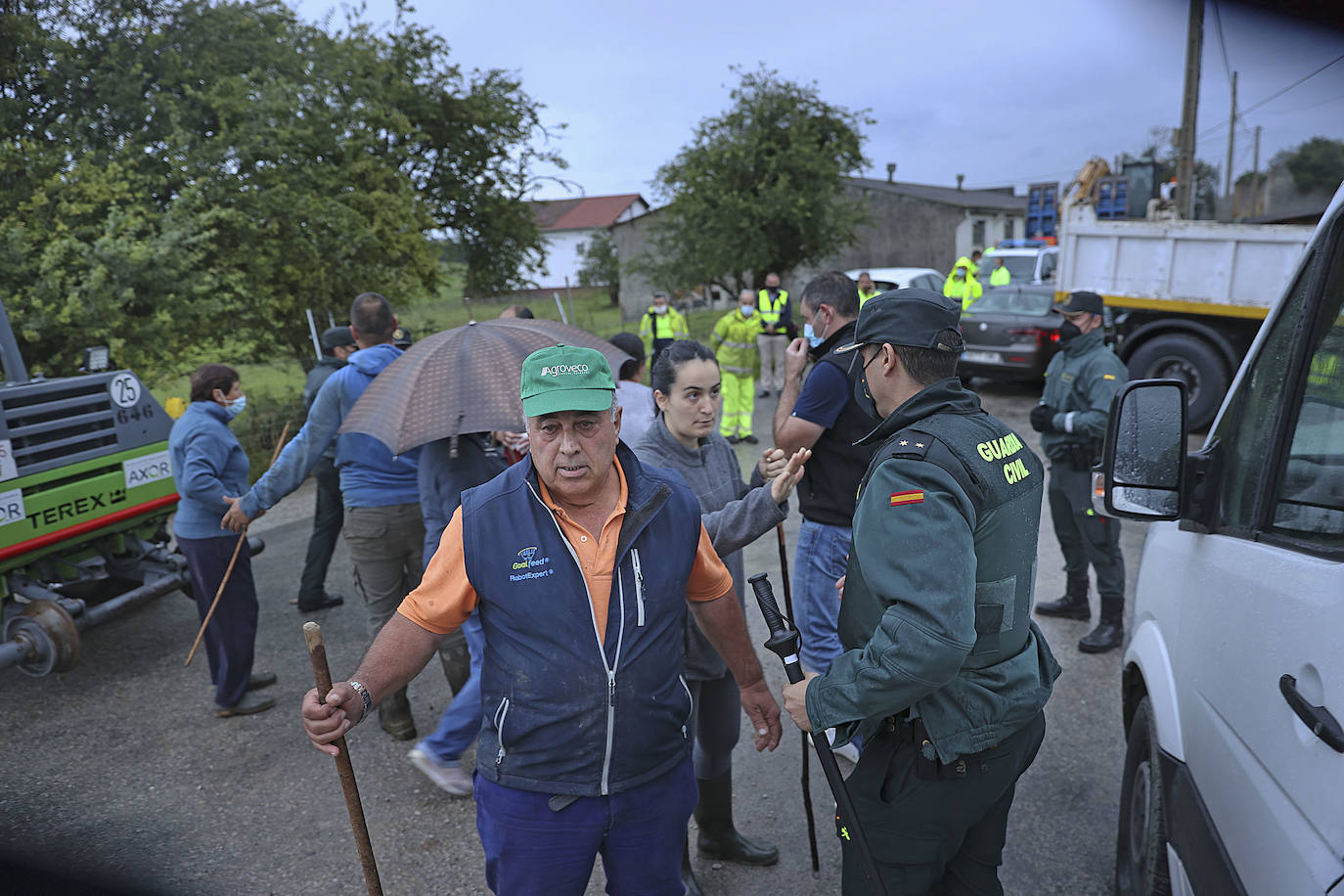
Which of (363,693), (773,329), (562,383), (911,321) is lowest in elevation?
(773,329)

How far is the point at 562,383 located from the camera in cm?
213

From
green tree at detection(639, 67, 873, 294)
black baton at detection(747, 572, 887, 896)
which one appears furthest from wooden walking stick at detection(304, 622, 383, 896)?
green tree at detection(639, 67, 873, 294)

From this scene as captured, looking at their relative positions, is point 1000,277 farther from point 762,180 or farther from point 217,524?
point 217,524

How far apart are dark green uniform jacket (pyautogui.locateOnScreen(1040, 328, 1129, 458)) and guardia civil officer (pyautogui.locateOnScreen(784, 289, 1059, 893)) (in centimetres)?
338

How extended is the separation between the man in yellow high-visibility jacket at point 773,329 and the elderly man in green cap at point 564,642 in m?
11.5

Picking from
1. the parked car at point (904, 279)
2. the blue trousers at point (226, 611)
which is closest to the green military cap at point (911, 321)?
the blue trousers at point (226, 611)

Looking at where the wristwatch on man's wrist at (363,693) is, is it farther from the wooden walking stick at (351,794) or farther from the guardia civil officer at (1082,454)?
the guardia civil officer at (1082,454)

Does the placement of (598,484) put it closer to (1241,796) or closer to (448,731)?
(1241,796)

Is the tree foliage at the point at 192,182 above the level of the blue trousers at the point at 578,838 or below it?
above

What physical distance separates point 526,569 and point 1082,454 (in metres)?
4.30

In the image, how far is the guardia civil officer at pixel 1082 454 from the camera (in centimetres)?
517

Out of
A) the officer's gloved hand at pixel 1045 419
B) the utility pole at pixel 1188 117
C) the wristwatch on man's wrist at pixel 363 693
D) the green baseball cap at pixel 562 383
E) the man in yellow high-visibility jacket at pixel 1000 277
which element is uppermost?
the utility pole at pixel 1188 117

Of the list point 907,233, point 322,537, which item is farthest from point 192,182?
point 907,233

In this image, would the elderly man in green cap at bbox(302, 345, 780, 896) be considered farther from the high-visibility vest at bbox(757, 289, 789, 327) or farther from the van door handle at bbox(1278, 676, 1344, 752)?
the high-visibility vest at bbox(757, 289, 789, 327)
